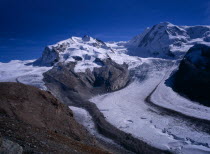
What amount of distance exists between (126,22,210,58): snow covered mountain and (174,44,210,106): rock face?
26.9 metres

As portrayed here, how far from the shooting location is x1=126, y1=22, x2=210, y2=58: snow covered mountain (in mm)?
87125

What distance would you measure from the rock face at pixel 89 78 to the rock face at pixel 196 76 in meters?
18.2

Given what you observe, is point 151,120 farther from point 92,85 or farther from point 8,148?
point 92,85

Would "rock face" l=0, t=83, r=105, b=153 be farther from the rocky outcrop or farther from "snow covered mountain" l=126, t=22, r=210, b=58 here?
"snow covered mountain" l=126, t=22, r=210, b=58

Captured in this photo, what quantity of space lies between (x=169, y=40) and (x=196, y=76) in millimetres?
55312

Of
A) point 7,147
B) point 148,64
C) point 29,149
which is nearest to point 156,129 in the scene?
point 29,149

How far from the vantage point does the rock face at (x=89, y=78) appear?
53125 millimetres

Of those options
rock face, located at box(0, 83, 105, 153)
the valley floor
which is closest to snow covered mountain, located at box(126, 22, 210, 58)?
the valley floor

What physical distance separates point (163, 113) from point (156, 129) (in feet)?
22.1

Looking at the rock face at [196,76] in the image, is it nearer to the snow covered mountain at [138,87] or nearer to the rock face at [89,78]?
the snow covered mountain at [138,87]

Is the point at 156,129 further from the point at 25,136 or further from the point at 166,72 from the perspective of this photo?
the point at 166,72

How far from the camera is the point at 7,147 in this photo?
7.62 meters

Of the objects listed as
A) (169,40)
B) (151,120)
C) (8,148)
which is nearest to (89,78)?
(151,120)

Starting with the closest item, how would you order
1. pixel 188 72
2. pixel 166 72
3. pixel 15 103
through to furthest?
1. pixel 15 103
2. pixel 188 72
3. pixel 166 72
